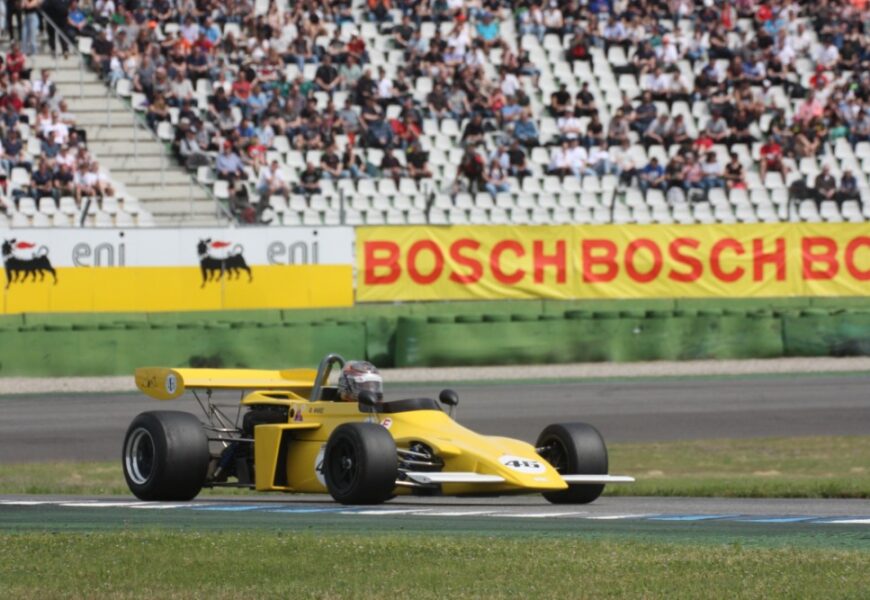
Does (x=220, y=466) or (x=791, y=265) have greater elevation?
(x=791, y=265)

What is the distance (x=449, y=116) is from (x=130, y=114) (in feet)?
18.4

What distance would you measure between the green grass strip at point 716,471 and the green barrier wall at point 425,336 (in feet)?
20.9

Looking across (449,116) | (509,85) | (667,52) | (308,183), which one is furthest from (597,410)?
(667,52)

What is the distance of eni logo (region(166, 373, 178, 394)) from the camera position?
496 inches

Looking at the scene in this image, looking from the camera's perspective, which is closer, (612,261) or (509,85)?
(612,261)

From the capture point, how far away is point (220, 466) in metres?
12.6

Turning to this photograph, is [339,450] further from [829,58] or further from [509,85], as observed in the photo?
[829,58]

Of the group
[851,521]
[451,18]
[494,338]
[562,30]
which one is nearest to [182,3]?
[451,18]

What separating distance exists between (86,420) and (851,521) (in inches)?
439

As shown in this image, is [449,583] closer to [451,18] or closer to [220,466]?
[220,466]

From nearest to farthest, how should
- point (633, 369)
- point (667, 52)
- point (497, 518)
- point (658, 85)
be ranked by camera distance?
1. point (497, 518)
2. point (633, 369)
3. point (658, 85)
4. point (667, 52)

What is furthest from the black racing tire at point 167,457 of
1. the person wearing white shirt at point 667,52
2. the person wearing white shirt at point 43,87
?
the person wearing white shirt at point 667,52

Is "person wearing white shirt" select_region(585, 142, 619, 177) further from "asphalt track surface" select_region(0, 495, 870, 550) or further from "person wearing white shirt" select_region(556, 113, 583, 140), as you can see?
"asphalt track surface" select_region(0, 495, 870, 550)

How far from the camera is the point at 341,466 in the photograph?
11367 mm
